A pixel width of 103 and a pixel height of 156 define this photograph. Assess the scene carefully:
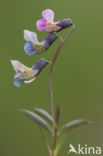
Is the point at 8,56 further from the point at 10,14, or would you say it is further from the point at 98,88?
the point at 98,88

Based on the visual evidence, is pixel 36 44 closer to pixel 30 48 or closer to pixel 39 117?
pixel 30 48

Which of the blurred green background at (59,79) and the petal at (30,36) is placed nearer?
the petal at (30,36)

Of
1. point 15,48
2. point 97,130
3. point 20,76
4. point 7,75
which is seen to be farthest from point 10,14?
point 20,76

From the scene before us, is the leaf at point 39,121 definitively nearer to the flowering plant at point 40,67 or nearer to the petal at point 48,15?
the flowering plant at point 40,67

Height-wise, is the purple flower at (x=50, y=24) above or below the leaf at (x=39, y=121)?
above

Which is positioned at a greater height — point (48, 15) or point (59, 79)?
point (48, 15)

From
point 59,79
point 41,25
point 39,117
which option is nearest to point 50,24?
point 41,25

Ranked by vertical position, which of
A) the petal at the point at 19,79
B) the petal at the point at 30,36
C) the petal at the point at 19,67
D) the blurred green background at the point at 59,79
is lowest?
the blurred green background at the point at 59,79

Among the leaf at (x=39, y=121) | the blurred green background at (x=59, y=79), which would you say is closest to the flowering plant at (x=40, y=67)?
the leaf at (x=39, y=121)

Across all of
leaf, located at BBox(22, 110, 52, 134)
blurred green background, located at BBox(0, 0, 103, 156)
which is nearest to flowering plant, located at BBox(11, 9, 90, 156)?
leaf, located at BBox(22, 110, 52, 134)
